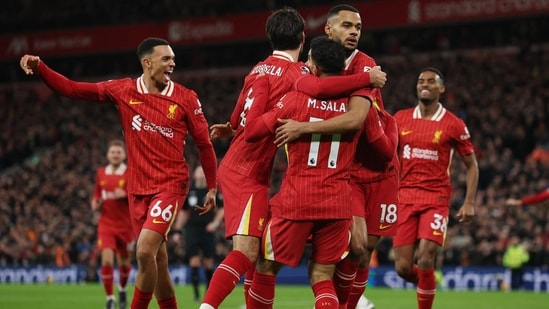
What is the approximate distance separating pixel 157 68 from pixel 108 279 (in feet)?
19.7

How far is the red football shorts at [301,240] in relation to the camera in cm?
767

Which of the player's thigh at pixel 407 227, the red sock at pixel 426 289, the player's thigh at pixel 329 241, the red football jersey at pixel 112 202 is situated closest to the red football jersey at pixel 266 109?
the player's thigh at pixel 329 241

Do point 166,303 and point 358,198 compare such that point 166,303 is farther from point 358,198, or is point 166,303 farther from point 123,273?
point 123,273

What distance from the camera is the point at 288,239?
767 centimetres

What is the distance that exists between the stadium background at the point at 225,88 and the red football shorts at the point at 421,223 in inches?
484

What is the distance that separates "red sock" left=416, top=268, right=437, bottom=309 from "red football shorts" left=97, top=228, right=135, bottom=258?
19.5 feet

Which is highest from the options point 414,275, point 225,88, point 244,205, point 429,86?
point 225,88

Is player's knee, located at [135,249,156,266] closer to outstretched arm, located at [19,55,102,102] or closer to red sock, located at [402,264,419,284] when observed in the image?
outstretched arm, located at [19,55,102,102]

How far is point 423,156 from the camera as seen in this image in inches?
465

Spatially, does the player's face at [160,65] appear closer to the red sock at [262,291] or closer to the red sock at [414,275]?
the red sock at [262,291]

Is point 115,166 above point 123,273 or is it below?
above

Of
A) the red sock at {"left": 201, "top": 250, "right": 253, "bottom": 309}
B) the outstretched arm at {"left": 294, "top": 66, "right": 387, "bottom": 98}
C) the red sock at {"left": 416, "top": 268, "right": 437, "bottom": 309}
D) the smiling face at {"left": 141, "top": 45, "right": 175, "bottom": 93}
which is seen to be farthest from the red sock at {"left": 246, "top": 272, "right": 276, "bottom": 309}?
the red sock at {"left": 416, "top": 268, "right": 437, "bottom": 309}

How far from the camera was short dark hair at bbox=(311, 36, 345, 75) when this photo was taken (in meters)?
7.67

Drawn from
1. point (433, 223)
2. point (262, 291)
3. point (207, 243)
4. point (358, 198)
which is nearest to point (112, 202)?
point (207, 243)
